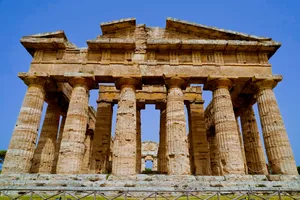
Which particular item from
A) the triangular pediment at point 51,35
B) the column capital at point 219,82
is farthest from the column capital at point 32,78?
the column capital at point 219,82

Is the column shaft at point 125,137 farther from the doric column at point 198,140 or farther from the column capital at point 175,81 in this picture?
the doric column at point 198,140

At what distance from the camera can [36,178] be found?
1153 centimetres

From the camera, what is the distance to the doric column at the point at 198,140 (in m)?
17.3

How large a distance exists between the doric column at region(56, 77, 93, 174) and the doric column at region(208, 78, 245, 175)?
827cm

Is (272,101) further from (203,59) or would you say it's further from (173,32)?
(173,32)

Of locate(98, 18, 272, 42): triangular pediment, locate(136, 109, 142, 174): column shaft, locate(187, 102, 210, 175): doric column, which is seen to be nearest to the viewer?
locate(98, 18, 272, 42): triangular pediment

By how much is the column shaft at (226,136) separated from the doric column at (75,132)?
27.2 feet

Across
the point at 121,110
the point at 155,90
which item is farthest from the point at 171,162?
the point at 155,90

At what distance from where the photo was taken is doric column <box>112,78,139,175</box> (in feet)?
40.8

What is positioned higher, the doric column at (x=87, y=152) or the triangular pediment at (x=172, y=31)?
the triangular pediment at (x=172, y=31)

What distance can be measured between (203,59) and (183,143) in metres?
6.21

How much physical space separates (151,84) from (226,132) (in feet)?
19.4

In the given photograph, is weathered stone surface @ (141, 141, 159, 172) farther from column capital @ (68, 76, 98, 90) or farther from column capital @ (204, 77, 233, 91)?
column capital @ (68, 76, 98, 90)

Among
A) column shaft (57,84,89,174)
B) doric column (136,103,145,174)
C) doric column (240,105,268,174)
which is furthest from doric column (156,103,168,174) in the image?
column shaft (57,84,89,174)
